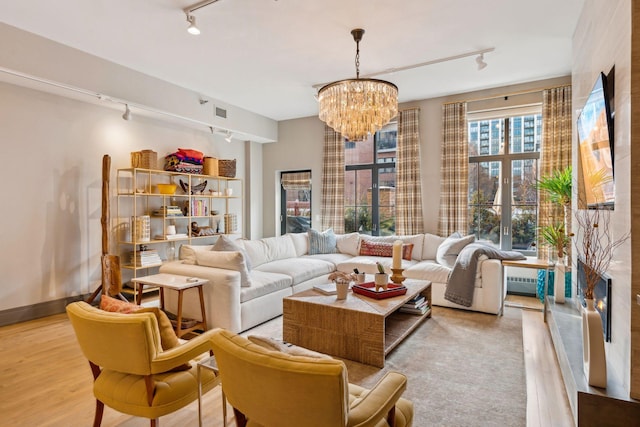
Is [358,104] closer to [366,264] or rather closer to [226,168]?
[366,264]

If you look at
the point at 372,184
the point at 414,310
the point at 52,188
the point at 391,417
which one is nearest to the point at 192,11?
the point at 52,188

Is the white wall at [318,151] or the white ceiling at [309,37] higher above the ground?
the white ceiling at [309,37]

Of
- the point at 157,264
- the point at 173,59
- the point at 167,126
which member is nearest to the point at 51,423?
the point at 157,264

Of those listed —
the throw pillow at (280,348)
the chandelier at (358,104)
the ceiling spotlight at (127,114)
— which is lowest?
the throw pillow at (280,348)

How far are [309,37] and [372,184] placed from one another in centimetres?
322

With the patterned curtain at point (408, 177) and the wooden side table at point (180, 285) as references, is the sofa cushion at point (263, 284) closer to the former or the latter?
the wooden side table at point (180, 285)

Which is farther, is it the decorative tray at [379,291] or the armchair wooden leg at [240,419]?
the decorative tray at [379,291]

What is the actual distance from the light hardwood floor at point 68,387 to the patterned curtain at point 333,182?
3632 mm

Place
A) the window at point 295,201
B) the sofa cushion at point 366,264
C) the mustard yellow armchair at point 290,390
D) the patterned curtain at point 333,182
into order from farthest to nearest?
the window at point 295,201, the patterned curtain at point 333,182, the sofa cushion at point 366,264, the mustard yellow armchair at point 290,390

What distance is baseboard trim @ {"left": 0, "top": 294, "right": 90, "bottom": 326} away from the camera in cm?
390

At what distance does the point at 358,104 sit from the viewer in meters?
3.22

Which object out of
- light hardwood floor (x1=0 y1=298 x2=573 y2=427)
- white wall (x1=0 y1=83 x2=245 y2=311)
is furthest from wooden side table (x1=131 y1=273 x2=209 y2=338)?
white wall (x1=0 y1=83 x2=245 y2=311)

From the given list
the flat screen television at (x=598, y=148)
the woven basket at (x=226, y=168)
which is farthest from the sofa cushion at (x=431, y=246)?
the woven basket at (x=226, y=168)

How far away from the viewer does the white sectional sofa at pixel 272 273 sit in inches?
139
